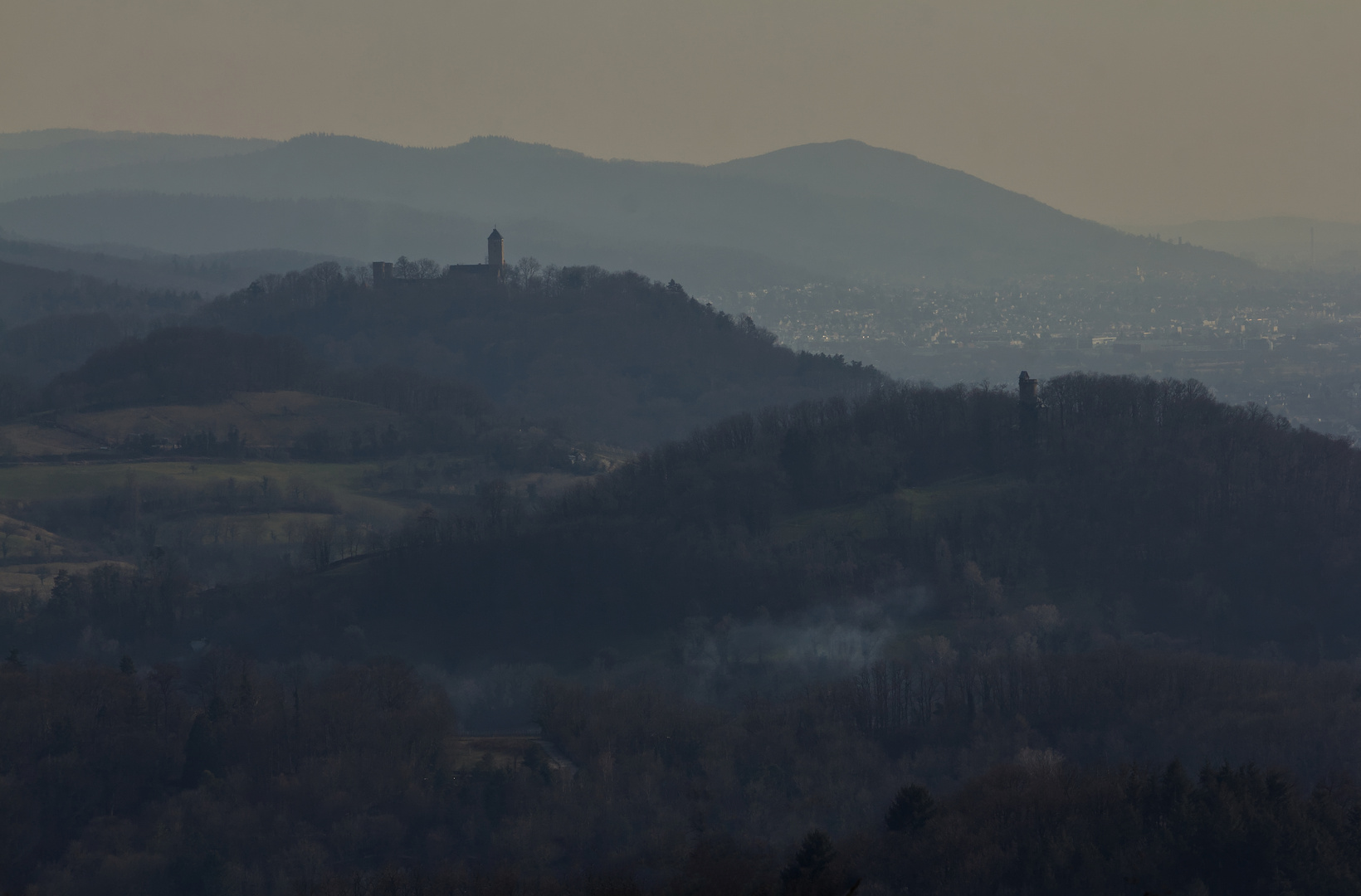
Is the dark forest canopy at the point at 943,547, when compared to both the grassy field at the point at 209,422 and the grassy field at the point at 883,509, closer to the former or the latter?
the grassy field at the point at 883,509

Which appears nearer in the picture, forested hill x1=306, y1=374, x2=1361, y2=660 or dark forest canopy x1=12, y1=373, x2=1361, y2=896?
dark forest canopy x1=12, y1=373, x2=1361, y2=896

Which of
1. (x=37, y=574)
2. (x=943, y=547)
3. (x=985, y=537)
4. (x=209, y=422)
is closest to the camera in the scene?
(x=943, y=547)

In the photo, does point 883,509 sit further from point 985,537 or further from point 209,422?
point 209,422

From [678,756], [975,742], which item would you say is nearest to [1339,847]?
[975,742]

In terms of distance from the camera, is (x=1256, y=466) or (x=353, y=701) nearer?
(x=353, y=701)

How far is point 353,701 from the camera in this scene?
78.9 m

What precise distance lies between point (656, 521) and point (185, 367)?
92417 mm

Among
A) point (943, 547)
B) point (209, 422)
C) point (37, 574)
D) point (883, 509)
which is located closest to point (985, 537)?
point (943, 547)

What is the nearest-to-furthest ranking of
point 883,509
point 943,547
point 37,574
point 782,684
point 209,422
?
point 782,684
point 943,547
point 883,509
point 37,574
point 209,422

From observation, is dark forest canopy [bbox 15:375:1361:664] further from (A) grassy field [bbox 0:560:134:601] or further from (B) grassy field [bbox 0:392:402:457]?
(B) grassy field [bbox 0:392:402:457]

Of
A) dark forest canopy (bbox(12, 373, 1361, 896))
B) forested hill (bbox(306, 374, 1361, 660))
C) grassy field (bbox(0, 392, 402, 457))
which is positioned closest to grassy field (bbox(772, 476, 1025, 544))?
forested hill (bbox(306, 374, 1361, 660))

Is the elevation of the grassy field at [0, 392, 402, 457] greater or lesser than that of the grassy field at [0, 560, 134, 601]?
greater

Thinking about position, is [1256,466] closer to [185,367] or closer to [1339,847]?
[1339,847]

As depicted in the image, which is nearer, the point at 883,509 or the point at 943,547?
the point at 943,547
